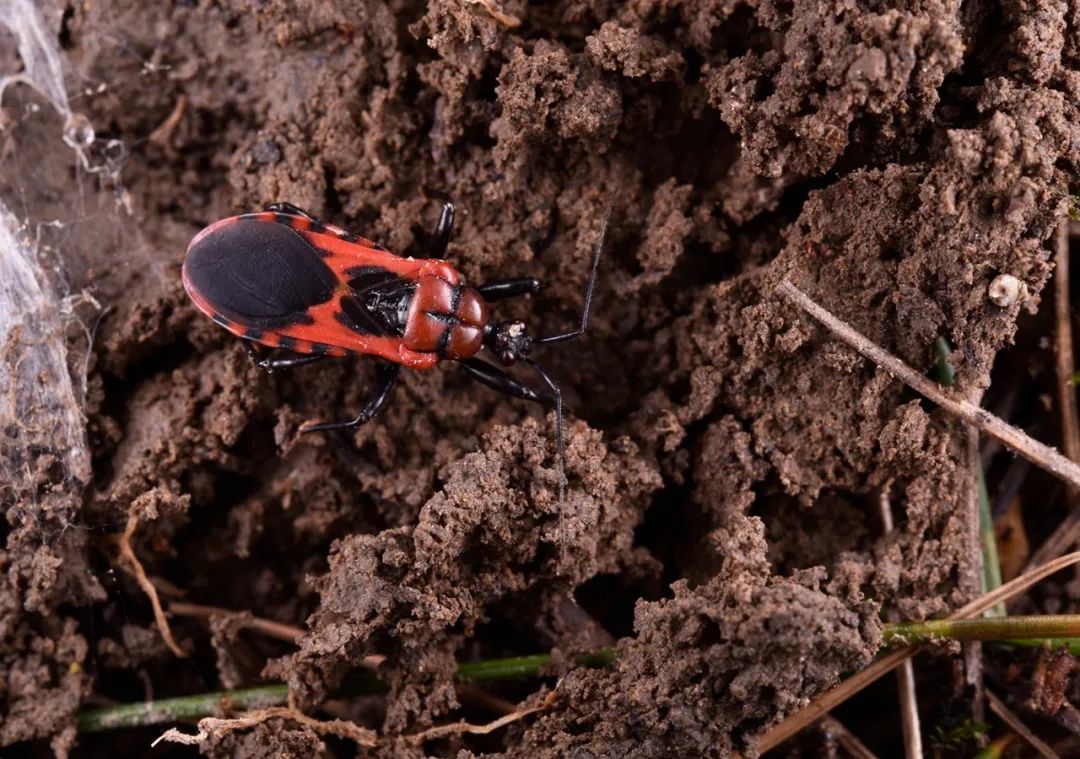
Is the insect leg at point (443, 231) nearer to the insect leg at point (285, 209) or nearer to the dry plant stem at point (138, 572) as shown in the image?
the insect leg at point (285, 209)

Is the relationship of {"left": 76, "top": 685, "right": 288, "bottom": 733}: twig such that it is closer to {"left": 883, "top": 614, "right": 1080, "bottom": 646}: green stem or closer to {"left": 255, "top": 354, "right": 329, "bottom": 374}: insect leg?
{"left": 255, "top": 354, "right": 329, "bottom": 374}: insect leg

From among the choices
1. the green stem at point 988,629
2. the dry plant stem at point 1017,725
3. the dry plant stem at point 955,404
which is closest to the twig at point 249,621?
the green stem at point 988,629

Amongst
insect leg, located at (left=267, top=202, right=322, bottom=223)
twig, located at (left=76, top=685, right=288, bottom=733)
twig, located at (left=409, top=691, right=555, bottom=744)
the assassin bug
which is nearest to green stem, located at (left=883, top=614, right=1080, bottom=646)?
twig, located at (left=409, top=691, right=555, bottom=744)

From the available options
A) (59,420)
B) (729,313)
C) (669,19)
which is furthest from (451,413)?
(669,19)

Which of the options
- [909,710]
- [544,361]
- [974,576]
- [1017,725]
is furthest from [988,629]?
[544,361]

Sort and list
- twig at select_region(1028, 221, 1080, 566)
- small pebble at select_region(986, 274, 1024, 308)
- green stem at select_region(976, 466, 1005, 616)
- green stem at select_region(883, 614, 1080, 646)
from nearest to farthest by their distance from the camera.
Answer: small pebble at select_region(986, 274, 1024, 308), green stem at select_region(883, 614, 1080, 646), green stem at select_region(976, 466, 1005, 616), twig at select_region(1028, 221, 1080, 566)

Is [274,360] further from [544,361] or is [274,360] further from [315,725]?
[315,725]
